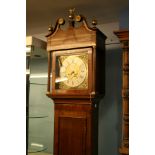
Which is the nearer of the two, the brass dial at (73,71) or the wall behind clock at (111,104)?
the brass dial at (73,71)

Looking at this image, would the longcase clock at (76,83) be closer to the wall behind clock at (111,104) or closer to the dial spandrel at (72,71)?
the dial spandrel at (72,71)

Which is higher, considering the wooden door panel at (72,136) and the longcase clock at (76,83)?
the longcase clock at (76,83)

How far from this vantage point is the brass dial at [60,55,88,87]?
5.89 ft

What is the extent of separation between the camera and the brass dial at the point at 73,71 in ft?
5.89

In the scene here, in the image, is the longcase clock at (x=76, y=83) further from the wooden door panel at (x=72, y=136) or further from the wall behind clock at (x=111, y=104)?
the wall behind clock at (x=111, y=104)

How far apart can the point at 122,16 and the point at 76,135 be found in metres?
1.21

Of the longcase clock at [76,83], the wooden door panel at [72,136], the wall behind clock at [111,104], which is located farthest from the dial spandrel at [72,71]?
the wall behind clock at [111,104]

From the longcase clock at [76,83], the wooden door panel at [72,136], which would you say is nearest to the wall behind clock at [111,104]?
the longcase clock at [76,83]

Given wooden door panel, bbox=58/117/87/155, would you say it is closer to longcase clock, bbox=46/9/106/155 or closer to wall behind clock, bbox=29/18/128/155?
longcase clock, bbox=46/9/106/155

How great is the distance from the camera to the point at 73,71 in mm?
1841

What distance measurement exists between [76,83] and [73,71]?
0.35 ft

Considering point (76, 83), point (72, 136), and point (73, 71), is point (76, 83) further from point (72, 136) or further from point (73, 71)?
point (72, 136)

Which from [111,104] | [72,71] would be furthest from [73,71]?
[111,104]
